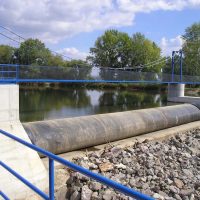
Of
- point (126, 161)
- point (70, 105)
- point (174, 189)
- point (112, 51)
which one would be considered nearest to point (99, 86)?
point (112, 51)

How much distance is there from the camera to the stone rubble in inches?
245

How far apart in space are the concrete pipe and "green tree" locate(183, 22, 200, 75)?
39712mm

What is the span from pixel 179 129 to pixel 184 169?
6718 millimetres

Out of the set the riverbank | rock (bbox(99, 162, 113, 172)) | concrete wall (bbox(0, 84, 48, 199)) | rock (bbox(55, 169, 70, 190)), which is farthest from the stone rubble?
the riverbank

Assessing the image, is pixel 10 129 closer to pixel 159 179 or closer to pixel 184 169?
pixel 159 179

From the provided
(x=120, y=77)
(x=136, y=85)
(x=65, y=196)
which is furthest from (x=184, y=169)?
(x=136, y=85)

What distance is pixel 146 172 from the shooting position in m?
7.52

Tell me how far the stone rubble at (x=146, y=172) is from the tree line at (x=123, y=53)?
45.7m

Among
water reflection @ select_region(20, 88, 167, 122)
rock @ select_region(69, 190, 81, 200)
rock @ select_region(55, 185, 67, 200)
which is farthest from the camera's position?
water reflection @ select_region(20, 88, 167, 122)

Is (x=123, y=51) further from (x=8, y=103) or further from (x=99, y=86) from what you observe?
(x=8, y=103)

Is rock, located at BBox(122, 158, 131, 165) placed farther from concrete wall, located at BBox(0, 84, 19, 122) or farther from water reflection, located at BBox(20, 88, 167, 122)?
water reflection, located at BBox(20, 88, 167, 122)

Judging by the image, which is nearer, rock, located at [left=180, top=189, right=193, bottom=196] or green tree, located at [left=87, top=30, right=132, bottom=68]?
rock, located at [left=180, top=189, right=193, bottom=196]

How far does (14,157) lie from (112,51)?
187 feet

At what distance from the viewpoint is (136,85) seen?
54719mm
